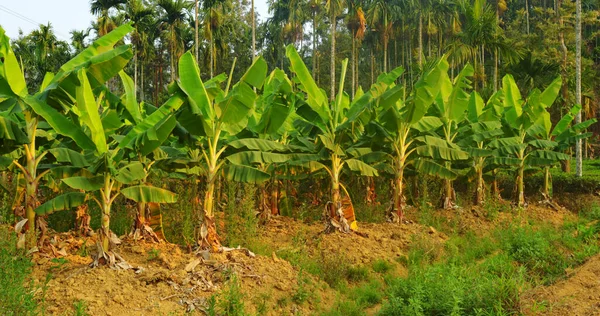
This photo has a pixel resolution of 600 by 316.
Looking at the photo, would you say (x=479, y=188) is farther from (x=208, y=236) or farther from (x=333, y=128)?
(x=208, y=236)

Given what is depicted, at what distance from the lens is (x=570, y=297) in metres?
5.64

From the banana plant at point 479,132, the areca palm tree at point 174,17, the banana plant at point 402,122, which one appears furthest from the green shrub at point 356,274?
the areca palm tree at point 174,17

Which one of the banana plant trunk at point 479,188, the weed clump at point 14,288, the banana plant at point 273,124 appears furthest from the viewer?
the banana plant trunk at point 479,188

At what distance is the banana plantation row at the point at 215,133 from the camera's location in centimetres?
644

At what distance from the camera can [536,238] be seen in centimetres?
883

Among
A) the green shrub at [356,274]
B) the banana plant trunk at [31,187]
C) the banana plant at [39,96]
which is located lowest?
the green shrub at [356,274]

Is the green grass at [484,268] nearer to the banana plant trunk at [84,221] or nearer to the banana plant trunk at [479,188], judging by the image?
the banana plant trunk at [479,188]

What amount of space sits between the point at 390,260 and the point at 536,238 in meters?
2.75

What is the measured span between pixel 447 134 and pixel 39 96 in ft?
30.9

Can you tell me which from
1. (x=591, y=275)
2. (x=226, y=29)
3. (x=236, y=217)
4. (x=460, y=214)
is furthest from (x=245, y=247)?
(x=226, y=29)

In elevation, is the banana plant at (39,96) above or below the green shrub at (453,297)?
above

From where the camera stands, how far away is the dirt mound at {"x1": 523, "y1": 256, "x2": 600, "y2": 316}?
5270 millimetres

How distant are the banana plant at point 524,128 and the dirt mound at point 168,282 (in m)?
7.81

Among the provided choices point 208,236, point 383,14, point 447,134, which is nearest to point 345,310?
point 208,236
